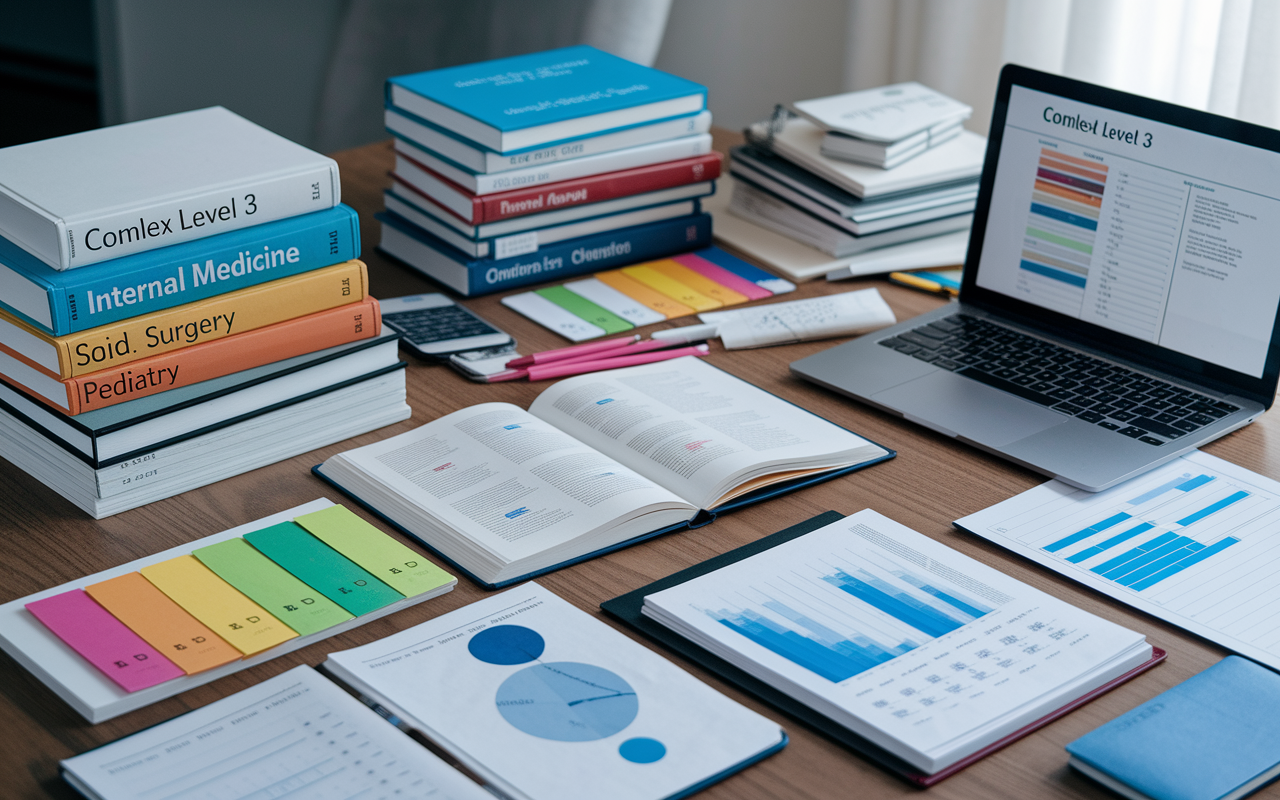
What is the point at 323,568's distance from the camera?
2.96ft

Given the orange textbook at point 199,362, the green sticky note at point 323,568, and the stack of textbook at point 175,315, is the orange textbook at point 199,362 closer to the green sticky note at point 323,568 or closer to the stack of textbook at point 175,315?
the stack of textbook at point 175,315

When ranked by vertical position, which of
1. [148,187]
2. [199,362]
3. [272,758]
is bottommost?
[272,758]

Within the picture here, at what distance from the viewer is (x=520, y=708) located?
76 centimetres

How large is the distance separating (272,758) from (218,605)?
0.56 feet

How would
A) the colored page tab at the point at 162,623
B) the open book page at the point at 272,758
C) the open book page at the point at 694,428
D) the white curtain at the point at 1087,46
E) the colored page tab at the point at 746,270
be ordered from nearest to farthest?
the open book page at the point at 272,758 < the colored page tab at the point at 162,623 < the open book page at the point at 694,428 < the colored page tab at the point at 746,270 < the white curtain at the point at 1087,46

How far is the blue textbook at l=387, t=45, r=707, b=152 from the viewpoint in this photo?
53.0 inches

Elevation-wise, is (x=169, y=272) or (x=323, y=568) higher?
(x=169, y=272)

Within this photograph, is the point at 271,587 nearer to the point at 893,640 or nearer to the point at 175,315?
the point at 175,315

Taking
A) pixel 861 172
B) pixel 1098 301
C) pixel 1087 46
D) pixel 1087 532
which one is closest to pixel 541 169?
pixel 861 172

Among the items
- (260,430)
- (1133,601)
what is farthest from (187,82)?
(1133,601)

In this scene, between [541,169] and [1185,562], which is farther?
[541,169]

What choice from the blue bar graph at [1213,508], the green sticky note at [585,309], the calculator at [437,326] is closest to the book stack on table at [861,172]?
the green sticky note at [585,309]

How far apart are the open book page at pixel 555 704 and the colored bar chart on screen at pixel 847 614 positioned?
65 mm

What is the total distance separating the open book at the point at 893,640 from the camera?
2.47ft
